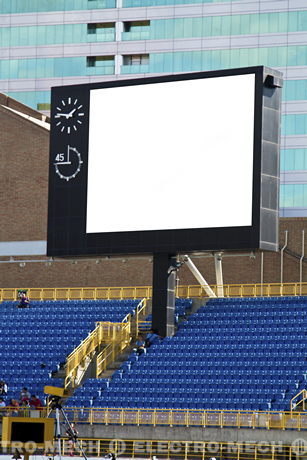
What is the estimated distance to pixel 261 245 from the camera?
4494cm

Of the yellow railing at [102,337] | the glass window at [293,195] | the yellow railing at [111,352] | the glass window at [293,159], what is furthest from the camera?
the glass window at [293,159]

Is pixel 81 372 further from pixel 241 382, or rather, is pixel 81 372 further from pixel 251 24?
pixel 251 24

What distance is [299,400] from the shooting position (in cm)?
4125

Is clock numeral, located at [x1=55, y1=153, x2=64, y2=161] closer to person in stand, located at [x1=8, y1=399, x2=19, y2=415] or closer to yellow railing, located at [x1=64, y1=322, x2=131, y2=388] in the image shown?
yellow railing, located at [x1=64, y1=322, x2=131, y2=388]

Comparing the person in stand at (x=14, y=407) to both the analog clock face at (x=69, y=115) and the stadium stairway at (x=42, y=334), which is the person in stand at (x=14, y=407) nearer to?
the stadium stairway at (x=42, y=334)

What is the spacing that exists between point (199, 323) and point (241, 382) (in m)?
5.97

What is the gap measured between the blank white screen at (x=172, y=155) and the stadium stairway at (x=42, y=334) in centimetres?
488

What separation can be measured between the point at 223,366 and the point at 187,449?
4.85 meters

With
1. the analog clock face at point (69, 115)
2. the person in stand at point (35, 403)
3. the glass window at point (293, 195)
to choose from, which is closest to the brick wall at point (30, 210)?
the glass window at point (293, 195)

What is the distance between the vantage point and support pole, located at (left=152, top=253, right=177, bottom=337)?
156 feet

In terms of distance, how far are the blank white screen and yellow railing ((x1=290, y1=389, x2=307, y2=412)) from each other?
22.1 feet

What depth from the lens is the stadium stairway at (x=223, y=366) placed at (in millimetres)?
42531

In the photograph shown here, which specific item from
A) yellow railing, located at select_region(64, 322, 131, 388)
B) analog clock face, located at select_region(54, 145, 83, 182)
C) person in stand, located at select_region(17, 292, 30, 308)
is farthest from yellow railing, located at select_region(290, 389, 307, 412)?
person in stand, located at select_region(17, 292, 30, 308)

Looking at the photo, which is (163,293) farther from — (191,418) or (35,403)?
Answer: (191,418)
